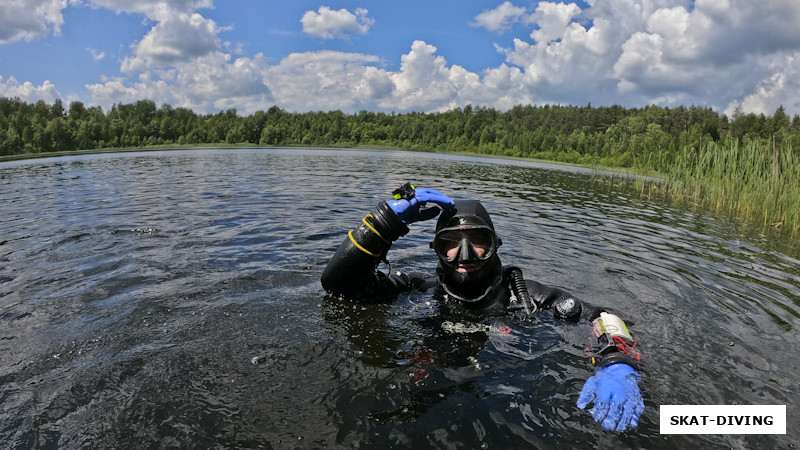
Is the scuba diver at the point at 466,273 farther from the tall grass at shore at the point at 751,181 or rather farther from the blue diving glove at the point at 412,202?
the tall grass at shore at the point at 751,181

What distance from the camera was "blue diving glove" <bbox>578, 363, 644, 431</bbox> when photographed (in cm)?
281

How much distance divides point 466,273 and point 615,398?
5.21ft

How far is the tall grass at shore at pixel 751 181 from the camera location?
12.0 m

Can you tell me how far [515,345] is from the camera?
397 cm

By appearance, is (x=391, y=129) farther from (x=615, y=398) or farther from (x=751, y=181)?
(x=615, y=398)

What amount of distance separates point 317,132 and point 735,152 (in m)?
133

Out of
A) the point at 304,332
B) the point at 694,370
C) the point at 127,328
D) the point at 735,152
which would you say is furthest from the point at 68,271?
the point at 735,152

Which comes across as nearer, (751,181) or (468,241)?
(468,241)

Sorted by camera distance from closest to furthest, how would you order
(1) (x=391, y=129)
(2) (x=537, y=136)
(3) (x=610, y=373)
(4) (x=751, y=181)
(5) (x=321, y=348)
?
(3) (x=610, y=373)
(5) (x=321, y=348)
(4) (x=751, y=181)
(2) (x=537, y=136)
(1) (x=391, y=129)

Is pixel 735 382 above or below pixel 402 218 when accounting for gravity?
below

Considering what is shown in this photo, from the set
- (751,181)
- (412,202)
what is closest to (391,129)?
(751,181)

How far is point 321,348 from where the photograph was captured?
151 inches

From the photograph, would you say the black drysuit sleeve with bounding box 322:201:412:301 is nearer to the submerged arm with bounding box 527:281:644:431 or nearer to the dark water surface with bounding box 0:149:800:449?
the dark water surface with bounding box 0:149:800:449

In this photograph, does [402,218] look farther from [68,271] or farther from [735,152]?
[735,152]
